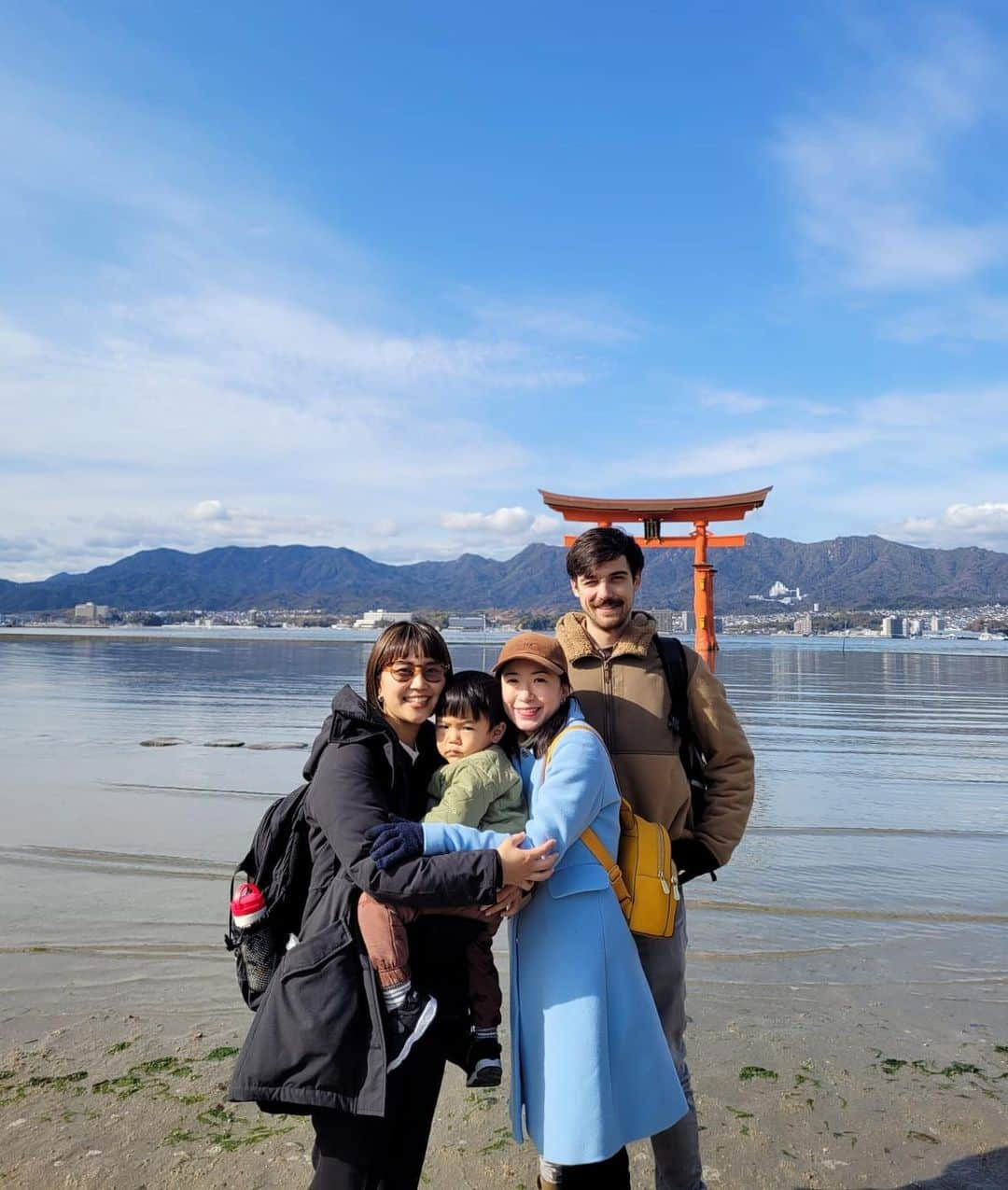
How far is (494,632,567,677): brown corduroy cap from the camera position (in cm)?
212

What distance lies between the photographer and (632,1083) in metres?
1.97

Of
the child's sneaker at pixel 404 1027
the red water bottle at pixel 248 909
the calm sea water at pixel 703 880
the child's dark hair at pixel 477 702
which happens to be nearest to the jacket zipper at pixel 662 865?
the child's dark hair at pixel 477 702

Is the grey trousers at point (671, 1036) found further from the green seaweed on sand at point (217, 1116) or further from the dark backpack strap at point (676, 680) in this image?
the green seaweed on sand at point (217, 1116)

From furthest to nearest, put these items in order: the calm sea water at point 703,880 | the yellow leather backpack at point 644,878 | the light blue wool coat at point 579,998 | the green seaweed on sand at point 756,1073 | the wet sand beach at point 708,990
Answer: the calm sea water at point 703,880
the green seaweed on sand at point 756,1073
the wet sand beach at point 708,990
the yellow leather backpack at point 644,878
the light blue wool coat at point 579,998

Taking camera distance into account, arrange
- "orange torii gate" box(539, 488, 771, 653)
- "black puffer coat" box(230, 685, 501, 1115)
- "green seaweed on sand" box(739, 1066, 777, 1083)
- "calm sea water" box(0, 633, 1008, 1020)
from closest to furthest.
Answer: "black puffer coat" box(230, 685, 501, 1115) → "green seaweed on sand" box(739, 1066, 777, 1083) → "calm sea water" box(0, 633, 1008, 1020) → "orange torii gate" box(539, 488, 771, 653)

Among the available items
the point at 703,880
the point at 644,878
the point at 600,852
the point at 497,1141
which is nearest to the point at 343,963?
the point at 600,852

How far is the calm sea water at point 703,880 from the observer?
4590 millimetres

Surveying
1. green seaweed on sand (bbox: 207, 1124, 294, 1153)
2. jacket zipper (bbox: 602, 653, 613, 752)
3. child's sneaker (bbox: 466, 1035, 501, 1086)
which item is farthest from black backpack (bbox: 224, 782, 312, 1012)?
green seaweed on sand (bbox: 207, 1124, 294, 1153)

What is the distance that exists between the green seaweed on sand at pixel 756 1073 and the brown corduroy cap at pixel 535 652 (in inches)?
85.9

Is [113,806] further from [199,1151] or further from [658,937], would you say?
[658,937]

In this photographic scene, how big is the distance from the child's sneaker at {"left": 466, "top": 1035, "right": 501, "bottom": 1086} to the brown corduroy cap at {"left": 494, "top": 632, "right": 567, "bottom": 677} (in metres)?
0.88

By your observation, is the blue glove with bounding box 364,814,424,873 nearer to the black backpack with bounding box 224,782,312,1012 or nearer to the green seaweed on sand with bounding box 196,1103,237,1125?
the black backpack with bounding box 224,782,312,1012

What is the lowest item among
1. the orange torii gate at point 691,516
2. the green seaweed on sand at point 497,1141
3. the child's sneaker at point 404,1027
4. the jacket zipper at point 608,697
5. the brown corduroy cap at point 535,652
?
the green seaweed on sand at point 497,1141

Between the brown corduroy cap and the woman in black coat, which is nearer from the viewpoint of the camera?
the woman in black coat
